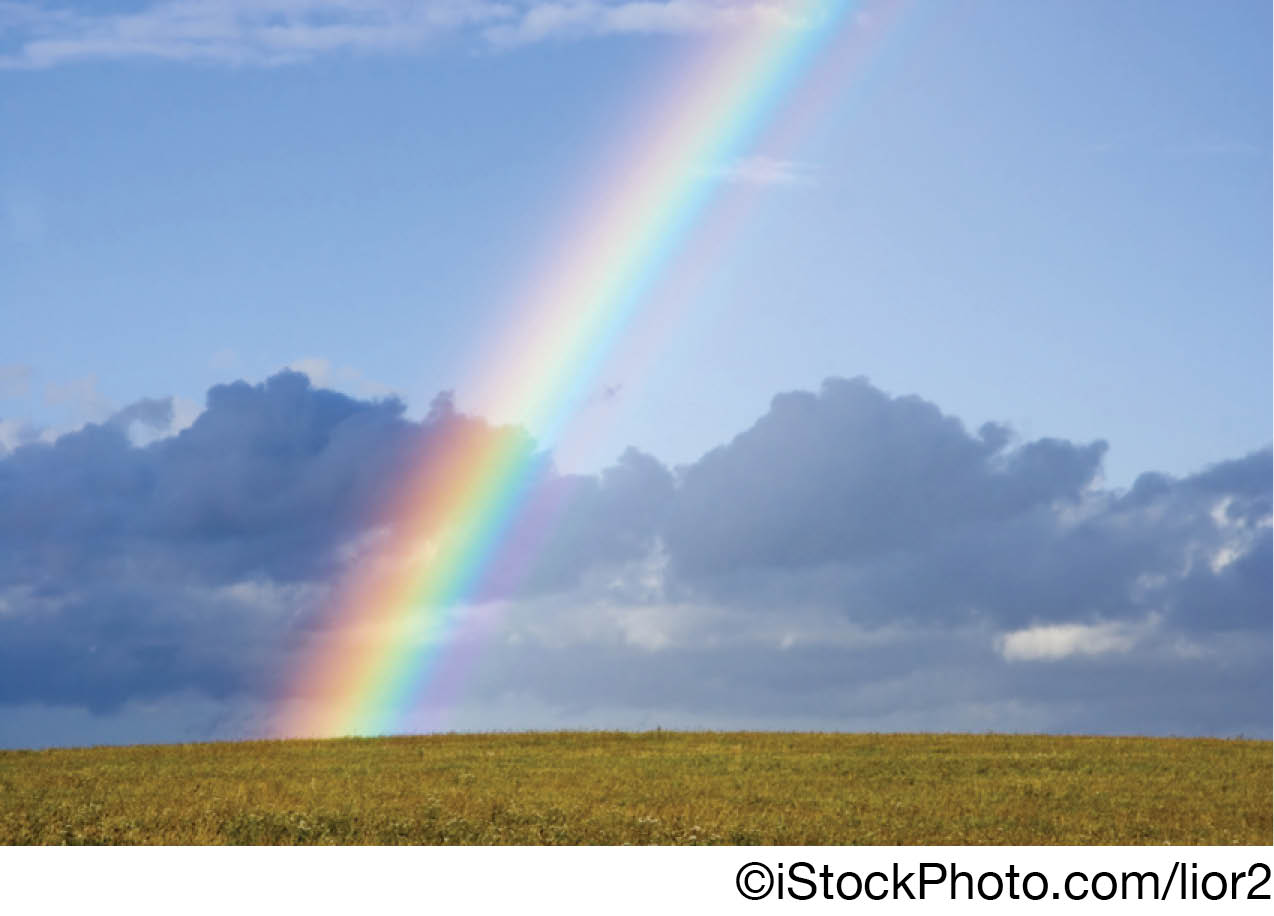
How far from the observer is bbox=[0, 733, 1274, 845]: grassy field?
1062 inches

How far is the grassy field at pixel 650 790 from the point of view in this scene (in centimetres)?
2697

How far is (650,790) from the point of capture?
35906 millimetres

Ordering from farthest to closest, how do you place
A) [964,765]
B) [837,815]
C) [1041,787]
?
[964,765] < [1041,787] < [837,815]

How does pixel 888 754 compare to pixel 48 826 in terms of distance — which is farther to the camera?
pixel 888 754

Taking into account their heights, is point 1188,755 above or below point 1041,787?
above

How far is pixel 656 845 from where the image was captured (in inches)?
966
